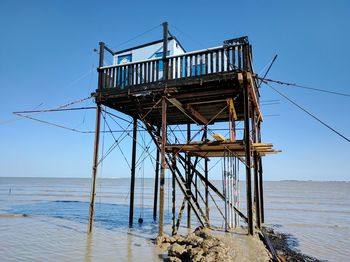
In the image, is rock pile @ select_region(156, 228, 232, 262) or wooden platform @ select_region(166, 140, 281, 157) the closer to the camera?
rock pile @ select_region(156, 228, 232, 262)

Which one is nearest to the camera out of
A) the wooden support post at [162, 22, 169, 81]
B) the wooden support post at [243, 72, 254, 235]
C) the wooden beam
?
the wooden support post at [243, 72, 254, 235]

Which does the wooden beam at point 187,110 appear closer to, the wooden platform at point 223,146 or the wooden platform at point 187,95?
the wooden platform at point 187,95

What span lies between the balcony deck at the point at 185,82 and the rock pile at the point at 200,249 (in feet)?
12.9

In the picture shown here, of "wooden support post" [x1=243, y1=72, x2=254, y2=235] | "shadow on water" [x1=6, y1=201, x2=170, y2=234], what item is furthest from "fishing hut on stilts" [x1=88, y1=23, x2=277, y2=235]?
"shadow on water" [x1=6, y1=201, x2=170, y2=234]

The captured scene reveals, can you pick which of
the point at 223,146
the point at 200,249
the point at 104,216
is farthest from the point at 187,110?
the point at 104,216

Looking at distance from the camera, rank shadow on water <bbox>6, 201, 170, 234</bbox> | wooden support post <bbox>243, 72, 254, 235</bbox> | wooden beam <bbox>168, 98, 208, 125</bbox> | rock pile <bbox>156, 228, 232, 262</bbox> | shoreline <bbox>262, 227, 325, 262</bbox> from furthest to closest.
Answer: shadow on water <bbox>6, 201, 170, 234</bbox>, wooden beam <bbox>168, 98, 208, 125</bbox>, shoreline <bbox>262, 227, 325, 262</bbox>, wooden support post <bbox>243, 72, 254, 235</bbox>, rock pile <bbox>156, 228, 232, 262</bbox>

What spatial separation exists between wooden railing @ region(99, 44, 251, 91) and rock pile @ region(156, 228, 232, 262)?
5.20 m

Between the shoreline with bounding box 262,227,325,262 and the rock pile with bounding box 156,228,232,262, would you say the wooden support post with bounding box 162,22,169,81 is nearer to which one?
the rock pile with bounding box 156,228,232,262

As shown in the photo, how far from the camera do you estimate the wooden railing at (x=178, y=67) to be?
894cm

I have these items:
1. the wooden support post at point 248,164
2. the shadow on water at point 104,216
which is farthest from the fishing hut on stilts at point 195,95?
the shadow on water at point 104,216

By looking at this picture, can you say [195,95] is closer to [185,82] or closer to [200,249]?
[185,82]

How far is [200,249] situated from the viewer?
735 centimetres

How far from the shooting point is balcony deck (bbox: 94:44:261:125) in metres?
9.00

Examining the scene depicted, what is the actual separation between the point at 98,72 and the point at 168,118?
4.22 metres
